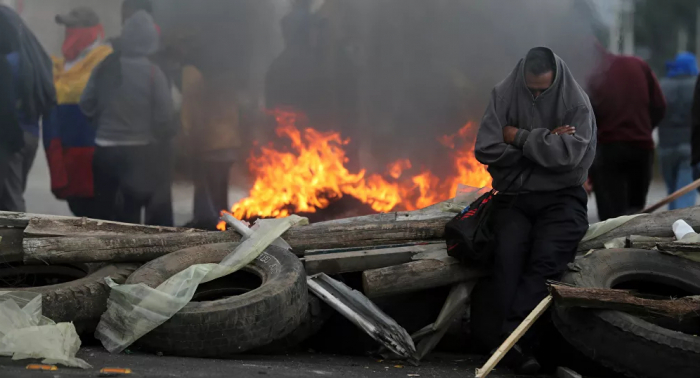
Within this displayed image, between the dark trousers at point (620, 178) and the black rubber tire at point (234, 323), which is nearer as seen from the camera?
the black rubber tire at point (234, 323)

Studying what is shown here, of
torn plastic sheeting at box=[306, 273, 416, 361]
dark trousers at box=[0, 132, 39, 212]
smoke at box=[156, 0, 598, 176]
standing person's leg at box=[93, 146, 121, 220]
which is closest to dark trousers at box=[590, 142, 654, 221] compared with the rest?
smoke at box=[156, 0, 598, 176]

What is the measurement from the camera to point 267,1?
898 centimetres

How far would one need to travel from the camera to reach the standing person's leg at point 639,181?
8523 mm

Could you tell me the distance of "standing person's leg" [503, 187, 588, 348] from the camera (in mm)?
4738

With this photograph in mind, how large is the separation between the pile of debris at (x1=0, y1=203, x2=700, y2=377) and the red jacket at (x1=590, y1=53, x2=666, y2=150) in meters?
2.74

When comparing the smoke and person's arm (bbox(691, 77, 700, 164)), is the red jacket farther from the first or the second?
the smoke

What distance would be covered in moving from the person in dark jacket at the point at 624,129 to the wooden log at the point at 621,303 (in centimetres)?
424

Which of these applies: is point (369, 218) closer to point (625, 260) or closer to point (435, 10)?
point (625, 260)

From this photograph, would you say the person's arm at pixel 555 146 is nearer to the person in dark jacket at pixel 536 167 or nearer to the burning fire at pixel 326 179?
the person in dark jacket at pixel 536 167

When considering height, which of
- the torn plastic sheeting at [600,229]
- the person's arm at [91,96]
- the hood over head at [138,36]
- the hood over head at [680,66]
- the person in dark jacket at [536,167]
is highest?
the hood over head at [138,36]

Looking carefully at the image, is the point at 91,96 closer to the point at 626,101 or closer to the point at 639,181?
the point at 626,101

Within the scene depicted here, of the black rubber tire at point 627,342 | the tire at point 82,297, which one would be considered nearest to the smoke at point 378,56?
the tire at point 82,297

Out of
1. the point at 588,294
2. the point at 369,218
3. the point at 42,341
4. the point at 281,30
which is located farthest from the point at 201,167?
the point at 588,294

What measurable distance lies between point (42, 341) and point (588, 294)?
3093 millimetres
